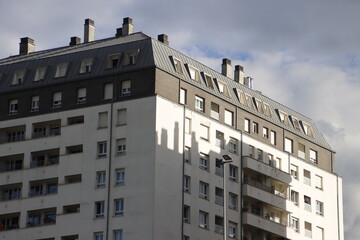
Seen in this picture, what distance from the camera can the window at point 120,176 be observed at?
112856 mm

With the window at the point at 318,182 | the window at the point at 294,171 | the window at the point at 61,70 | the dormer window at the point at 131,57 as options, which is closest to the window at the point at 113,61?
the dormer window at the point at 131,57

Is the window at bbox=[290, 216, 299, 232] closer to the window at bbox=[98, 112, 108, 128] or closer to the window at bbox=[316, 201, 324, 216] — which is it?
the window at bbox=[316, 201, 324, 216]

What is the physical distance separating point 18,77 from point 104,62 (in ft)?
34.4

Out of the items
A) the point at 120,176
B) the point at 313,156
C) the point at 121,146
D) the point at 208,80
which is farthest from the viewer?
the point at 313,156

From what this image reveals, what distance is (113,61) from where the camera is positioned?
11750 centimetres

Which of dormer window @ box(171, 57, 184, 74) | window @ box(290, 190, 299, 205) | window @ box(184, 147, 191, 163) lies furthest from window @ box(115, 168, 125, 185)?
window @ box(290, 190, 299, 205)

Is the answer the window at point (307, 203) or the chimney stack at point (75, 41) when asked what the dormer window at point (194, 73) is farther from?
the window at point (307, 203)

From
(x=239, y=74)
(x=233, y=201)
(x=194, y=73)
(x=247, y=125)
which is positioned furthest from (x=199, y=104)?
(x=239, y=74)

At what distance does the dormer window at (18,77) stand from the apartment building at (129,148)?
0.10 metres

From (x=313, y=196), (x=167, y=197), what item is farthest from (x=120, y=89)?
(x=313, y=196)

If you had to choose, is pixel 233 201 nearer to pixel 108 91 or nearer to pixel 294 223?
pixel 294 223

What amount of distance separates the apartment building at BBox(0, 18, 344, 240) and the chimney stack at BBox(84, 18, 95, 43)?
15 centimetres

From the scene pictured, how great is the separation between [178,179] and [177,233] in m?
5.12

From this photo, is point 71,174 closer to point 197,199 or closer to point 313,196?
point 197,199
